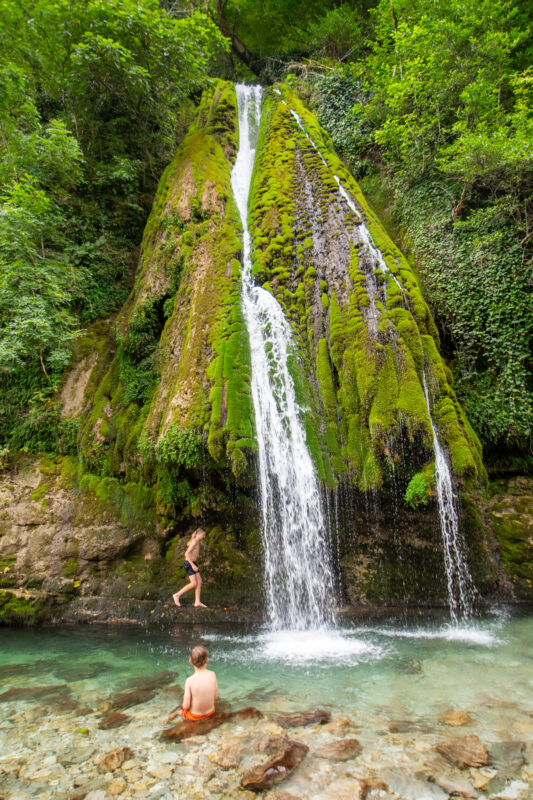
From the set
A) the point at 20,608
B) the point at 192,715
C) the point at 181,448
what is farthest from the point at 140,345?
the point at 192,715

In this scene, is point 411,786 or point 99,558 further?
point 99,558

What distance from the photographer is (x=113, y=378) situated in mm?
8742

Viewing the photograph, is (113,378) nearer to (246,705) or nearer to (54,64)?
(246,705)

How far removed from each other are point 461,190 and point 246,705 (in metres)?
11.7

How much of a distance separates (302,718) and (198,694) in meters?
0.93

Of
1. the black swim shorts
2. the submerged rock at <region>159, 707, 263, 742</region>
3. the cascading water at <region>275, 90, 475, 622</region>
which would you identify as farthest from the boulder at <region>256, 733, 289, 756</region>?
the cascading water at <region>275, 90, 475, 622</region>

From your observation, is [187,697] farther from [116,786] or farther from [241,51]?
[241,51]

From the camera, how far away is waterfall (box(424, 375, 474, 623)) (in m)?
6.07

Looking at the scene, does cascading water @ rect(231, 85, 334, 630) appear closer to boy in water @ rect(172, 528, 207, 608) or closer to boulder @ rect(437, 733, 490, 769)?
boy in water @ rect(172, 528, 207, 608)

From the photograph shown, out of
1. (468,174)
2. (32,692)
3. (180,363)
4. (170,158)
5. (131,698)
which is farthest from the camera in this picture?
(170,158)

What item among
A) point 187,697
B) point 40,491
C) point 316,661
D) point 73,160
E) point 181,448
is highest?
point 73,160

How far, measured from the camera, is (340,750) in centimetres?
288

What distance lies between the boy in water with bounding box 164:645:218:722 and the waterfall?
13.6 feet

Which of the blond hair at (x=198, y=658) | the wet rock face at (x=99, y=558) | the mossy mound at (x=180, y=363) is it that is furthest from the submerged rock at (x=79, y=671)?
the mossy mound at (x=180, y=363)
